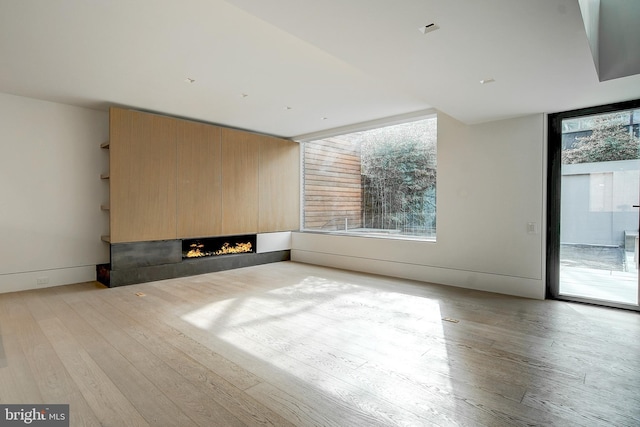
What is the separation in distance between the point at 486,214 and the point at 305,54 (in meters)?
3.38

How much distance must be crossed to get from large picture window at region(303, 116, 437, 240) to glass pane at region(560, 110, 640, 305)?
180 cm

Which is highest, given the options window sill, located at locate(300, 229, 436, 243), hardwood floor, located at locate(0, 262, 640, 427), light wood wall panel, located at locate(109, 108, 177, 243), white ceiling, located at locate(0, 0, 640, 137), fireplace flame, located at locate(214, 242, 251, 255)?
white ceiling, located at locate(0, 0, 640, 137)

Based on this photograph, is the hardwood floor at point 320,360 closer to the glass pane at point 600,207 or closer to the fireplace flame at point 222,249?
the glass pane at point 600,207

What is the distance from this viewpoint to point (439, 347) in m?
2.81

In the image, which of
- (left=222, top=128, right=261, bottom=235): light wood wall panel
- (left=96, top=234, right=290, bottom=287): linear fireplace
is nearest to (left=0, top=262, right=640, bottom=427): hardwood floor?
(left=96, top=234, right=290, bottom=287): linear fireplace

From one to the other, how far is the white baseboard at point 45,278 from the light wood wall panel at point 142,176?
0.97 m

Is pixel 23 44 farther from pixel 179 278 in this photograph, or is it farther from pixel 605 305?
pixel 605 305

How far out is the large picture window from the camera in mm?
5520

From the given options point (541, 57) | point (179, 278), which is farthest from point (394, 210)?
point (179, 278)

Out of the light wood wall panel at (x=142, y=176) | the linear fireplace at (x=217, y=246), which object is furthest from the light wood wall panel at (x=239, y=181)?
the light wood wall panel at (x=142, y=176)

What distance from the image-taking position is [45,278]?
4.88 metres

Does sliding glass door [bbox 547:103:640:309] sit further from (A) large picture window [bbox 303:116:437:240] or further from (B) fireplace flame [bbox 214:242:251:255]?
(B) fireplace flame [bbox 214:242:251:255]

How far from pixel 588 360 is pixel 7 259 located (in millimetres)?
6821

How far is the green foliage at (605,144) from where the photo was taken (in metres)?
3.90
